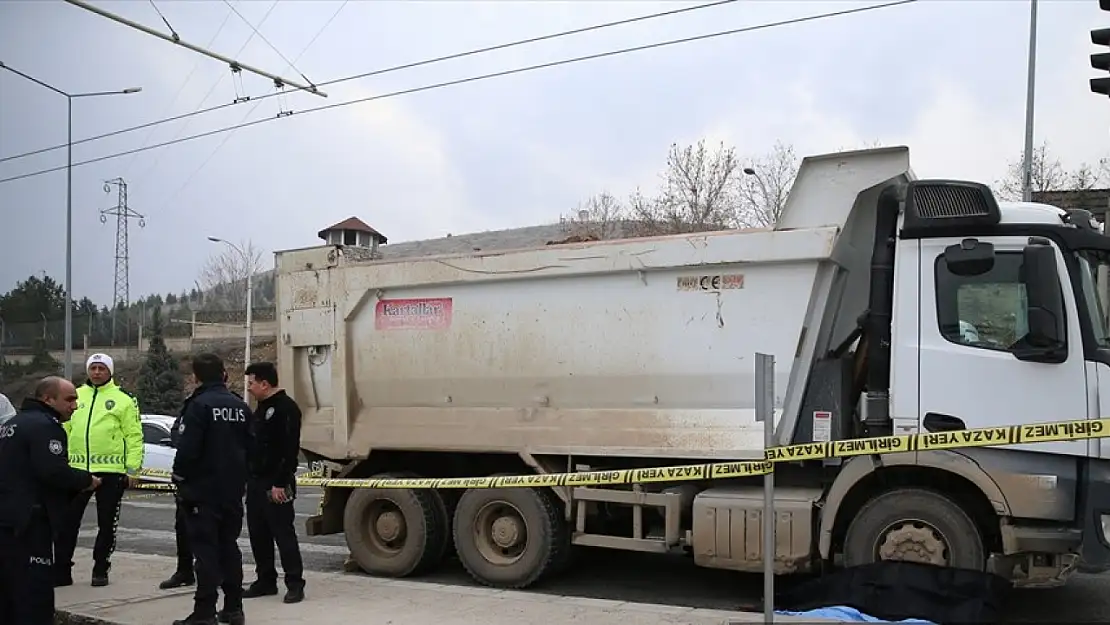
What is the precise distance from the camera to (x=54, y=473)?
20.1 feet

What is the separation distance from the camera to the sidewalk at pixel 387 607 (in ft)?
21.8

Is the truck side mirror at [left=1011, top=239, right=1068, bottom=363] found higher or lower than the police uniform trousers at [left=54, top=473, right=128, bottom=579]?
higher

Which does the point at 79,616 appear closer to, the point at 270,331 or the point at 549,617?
the point at 549,617

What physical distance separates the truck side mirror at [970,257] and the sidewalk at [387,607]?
2.72 m

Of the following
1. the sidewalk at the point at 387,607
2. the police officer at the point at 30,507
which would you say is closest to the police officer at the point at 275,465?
the sidewalk at the point at 387,607

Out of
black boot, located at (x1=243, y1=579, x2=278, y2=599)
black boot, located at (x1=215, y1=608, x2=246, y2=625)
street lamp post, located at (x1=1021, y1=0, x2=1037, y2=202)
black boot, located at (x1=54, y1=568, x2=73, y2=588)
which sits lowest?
black boot, located at (x1=54, y1=568, x2=73, y2=588)

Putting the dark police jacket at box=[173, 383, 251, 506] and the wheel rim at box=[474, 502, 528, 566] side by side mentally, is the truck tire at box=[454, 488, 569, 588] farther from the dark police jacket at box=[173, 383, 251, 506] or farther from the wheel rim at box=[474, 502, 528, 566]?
the dark police jacket at box=[173, 383, 251, 506]

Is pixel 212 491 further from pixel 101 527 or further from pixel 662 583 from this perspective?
pixel 662 583

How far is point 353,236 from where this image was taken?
24.0 meters

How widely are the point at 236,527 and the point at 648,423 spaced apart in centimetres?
323

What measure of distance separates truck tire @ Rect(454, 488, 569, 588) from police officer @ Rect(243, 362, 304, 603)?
1.50 meters

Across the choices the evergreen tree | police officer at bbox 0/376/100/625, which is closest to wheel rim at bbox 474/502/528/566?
police officer at bbox 0/376/100/625

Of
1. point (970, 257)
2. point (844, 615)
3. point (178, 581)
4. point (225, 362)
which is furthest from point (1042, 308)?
point (225, 362)

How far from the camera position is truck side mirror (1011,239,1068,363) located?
252 inches
